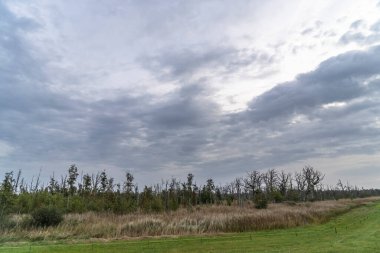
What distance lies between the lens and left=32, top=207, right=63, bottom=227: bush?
108 ft

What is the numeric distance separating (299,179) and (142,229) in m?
89.2

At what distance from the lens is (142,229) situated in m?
31.4

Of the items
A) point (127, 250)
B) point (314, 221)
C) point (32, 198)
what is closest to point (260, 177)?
point (314, 221)

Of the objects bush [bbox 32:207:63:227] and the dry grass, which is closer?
the dry grass

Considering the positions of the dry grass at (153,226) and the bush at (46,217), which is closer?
the dry grass at (153,226)

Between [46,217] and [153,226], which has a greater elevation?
[46,217]

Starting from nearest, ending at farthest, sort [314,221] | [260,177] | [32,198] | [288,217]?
1. [288,217]
2. [314,221]
3. [32,198]
4. [260,177]

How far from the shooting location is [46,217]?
3309 centimetres

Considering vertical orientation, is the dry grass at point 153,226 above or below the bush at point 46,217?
below

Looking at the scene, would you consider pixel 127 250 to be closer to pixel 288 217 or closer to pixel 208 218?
pixel 208 218

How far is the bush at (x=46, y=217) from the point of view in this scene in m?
32.9

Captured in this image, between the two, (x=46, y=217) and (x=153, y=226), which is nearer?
(x=153, y=226)

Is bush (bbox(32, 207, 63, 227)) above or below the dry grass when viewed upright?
above

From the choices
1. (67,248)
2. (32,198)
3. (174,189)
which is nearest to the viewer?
(67,248)
